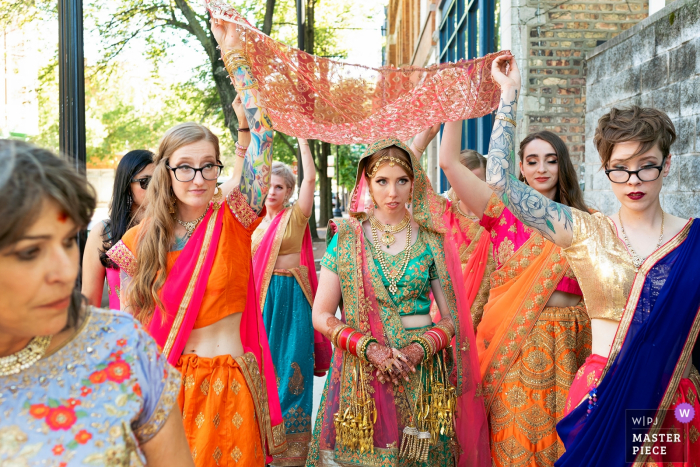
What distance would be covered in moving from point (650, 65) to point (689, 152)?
846 millimetres

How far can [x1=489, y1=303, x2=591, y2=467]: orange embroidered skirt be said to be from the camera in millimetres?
3240

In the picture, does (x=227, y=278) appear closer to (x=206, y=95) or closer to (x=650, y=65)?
(x=650, y=65)

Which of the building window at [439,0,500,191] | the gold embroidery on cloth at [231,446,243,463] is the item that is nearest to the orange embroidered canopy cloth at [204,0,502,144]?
the gold embroidery on cloth at [231,446,243,463]

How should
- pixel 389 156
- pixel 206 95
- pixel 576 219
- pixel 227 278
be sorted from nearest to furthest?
pixel 576 219
pixel 227 278
pixel 389 156
pixel 206 95

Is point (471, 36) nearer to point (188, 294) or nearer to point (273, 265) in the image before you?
point (273, 265)

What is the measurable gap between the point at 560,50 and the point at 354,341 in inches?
193

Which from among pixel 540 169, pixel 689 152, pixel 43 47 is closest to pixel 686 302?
pixel 540 169

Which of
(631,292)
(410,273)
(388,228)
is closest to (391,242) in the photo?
(388,228)

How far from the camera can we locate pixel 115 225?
11.8ft

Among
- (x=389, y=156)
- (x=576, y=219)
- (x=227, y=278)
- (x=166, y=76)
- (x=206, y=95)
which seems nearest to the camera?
(x=576, y=219)

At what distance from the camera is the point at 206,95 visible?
1652 centimetres

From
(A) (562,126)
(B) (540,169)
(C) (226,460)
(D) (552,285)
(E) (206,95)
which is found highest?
(E) (206,95)

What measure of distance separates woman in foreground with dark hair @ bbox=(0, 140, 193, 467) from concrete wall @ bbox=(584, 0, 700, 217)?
3508mm

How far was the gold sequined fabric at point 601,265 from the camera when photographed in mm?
2453
